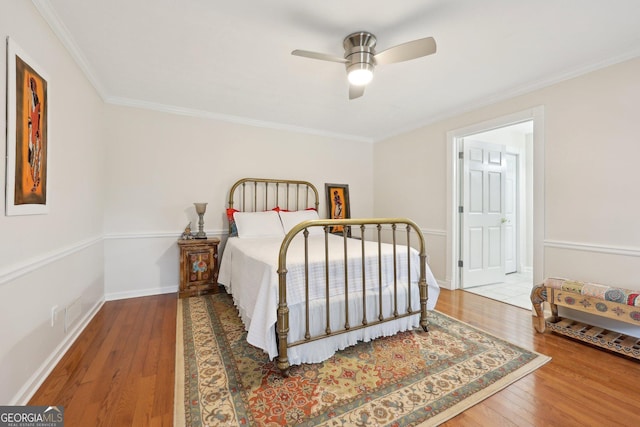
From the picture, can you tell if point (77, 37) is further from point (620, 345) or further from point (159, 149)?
point (620, 345)

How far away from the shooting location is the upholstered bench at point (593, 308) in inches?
78.0

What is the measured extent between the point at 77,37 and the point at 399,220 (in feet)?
9.45

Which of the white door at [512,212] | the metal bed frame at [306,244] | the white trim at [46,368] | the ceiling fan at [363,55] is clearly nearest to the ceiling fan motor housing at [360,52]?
the ceiling fan at [363,55]

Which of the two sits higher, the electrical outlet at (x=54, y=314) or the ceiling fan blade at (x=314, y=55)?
the ceiling fan blade at (x=314, y=55)

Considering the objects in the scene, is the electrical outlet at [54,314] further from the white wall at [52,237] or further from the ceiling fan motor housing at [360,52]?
the ceiling fan motor housing at [360,52]

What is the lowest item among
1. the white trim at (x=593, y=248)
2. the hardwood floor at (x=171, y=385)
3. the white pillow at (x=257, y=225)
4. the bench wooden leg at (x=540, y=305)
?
the hardwood floor at (x=171, y=385)

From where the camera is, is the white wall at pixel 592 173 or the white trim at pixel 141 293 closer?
the white wall at pixel 592 173

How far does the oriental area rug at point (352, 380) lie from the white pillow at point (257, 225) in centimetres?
125

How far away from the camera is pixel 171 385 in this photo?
1.67 meters

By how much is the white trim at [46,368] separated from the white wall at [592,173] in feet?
13.7

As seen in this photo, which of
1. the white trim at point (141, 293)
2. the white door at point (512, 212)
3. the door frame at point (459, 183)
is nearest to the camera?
the door frame at point (459, 183)

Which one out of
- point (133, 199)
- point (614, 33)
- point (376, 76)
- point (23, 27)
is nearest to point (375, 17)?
point (376, 76)

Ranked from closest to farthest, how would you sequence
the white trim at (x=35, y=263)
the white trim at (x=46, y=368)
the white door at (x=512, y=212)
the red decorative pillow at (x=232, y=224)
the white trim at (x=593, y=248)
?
the white trim at (x=35, y=263) < the white trim at (x=46, y=368) < the white trim at (x=593, y=248) < the red decorative pillow at (x=232, y=224) < the white door at (x=512, y=212)

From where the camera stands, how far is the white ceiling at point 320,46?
1.74 metres
